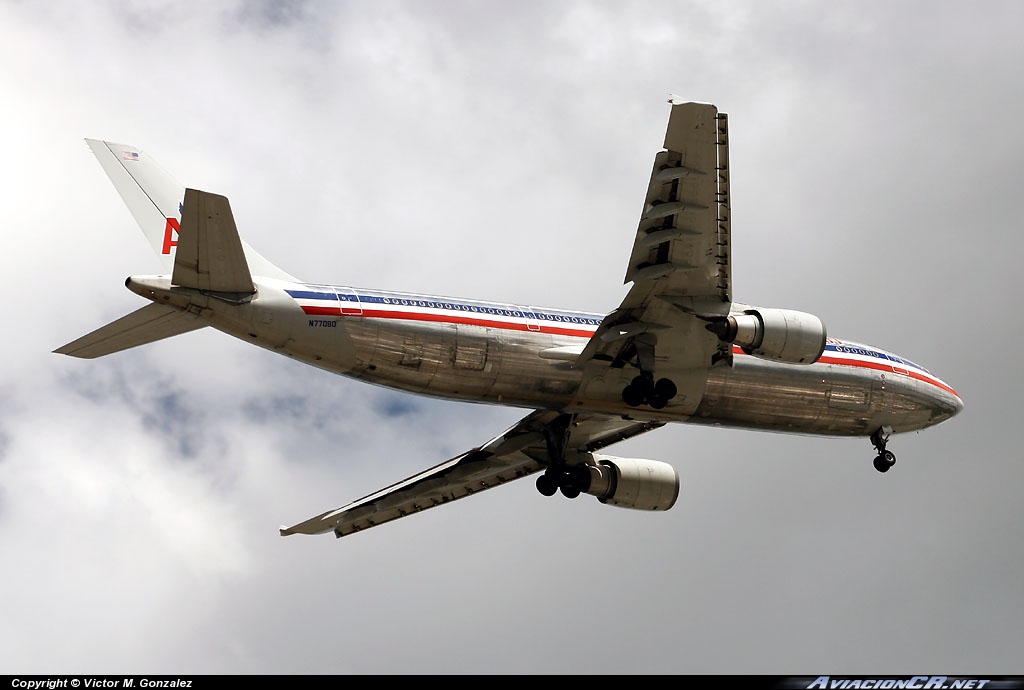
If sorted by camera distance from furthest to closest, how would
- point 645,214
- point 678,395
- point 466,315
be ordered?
1. point 678,395
2. point 466,315
3. point 645,214

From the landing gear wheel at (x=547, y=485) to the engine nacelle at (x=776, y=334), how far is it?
7.38 metres

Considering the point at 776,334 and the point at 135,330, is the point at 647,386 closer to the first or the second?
the point at 776,334

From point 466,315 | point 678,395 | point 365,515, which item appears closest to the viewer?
point 466,315

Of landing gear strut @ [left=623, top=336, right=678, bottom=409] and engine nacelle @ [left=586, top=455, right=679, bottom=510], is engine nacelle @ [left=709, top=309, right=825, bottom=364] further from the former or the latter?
engine nacelle @ [left=586, top=455, right=679, bottom=510]

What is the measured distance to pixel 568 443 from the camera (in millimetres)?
38312

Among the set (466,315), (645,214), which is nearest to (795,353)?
(645,214)

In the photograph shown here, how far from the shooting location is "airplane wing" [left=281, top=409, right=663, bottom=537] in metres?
37.9

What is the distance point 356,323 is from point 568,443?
9.93 meters

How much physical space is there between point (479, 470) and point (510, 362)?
8514 millimetres

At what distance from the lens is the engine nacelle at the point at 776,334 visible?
1237 inches

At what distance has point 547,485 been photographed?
121 ft

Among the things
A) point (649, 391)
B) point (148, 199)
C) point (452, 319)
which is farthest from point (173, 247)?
point (649, 391)

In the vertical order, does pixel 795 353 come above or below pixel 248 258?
below
